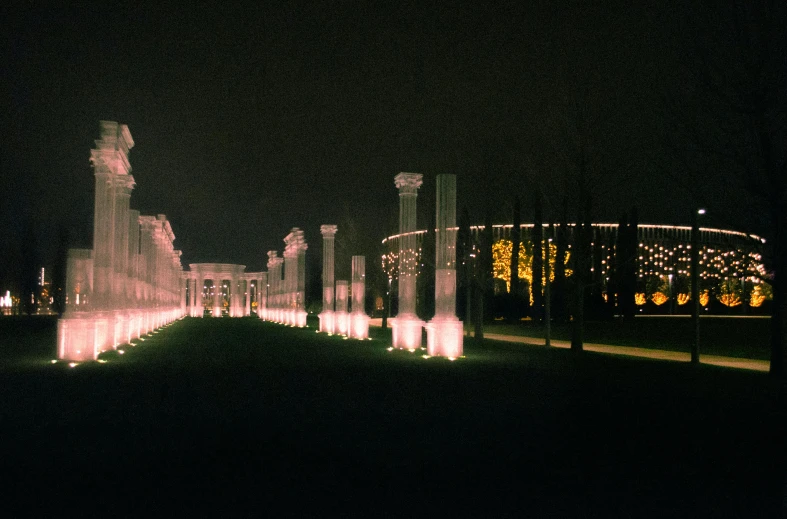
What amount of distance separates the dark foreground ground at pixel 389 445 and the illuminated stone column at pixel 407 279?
10.1m

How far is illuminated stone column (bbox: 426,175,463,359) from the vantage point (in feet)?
80.9

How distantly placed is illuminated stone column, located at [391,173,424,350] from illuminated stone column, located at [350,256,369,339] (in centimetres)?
864

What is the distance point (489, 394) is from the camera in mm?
14523

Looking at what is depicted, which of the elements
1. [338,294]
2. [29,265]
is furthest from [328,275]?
[29,265]

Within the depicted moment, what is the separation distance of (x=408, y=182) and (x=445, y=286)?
4.93m

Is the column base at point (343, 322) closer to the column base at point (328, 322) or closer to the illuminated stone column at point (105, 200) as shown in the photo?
the column base at point (328, 322)

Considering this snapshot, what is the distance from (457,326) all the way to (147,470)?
17702 millimetres

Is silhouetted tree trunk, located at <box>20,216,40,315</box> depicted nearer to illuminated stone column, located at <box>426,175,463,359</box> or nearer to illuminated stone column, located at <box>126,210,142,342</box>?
illuminated stone column, located at <box>126,210,142,342</box>

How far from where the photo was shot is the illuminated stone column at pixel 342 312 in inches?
1661

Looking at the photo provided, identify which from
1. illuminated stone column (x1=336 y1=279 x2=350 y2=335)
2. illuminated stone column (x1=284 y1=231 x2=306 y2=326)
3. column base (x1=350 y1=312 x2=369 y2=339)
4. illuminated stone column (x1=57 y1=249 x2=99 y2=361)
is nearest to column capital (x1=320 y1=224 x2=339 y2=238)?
illuminated stone column (x1=336 y1=279 x2=350 y2=335)

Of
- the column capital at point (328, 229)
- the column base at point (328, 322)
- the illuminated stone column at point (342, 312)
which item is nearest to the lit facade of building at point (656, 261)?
the illuminated stone column at point (342, 312)

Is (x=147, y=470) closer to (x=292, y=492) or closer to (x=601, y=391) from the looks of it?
(x=292, y=492)

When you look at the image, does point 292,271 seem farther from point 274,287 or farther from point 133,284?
point 133,284

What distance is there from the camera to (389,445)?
915 centimetres
